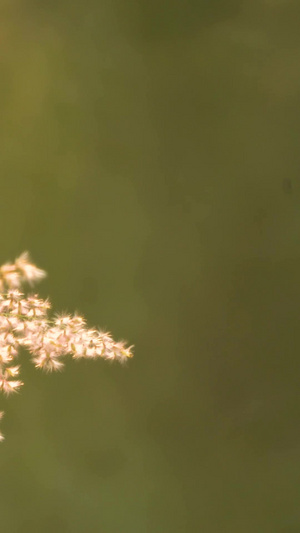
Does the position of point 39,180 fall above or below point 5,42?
below

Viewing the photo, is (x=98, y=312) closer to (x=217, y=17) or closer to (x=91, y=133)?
(x=91, y=133)

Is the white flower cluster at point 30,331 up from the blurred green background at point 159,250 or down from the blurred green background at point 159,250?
down

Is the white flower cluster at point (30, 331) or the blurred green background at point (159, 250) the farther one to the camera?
the blurred green background at point (159, 250)

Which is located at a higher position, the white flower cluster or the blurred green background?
the blurred green background

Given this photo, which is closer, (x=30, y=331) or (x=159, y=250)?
(x=30, y=331)

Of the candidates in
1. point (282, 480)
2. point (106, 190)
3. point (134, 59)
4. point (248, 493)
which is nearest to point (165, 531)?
point (248, 493)

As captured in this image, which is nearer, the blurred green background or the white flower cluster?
the white flower cluster

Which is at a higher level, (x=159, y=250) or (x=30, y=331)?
(x=159, y=250)

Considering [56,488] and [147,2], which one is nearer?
[147,2]
